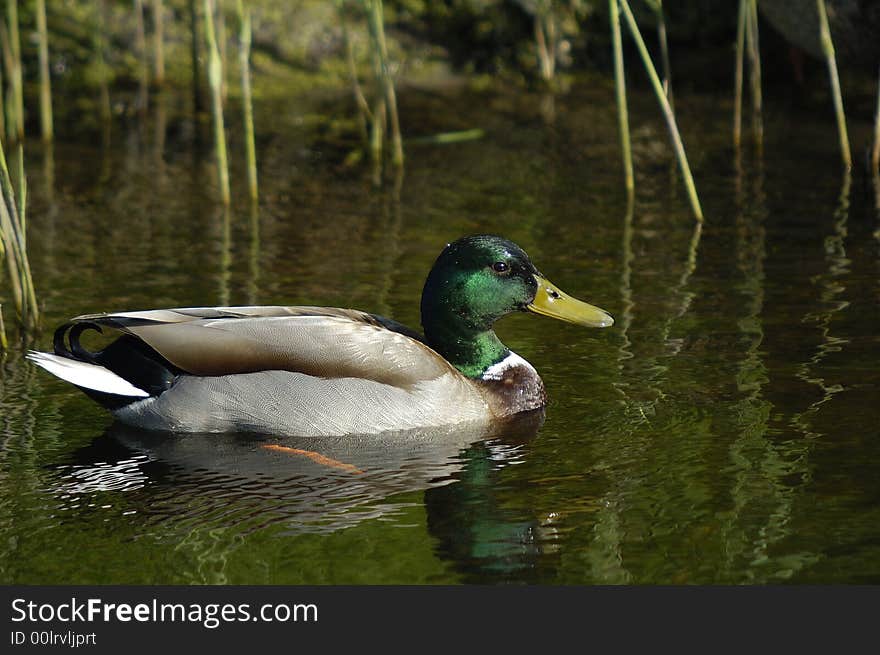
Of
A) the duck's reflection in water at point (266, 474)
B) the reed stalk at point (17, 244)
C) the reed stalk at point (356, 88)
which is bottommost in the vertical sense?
the duck's reflection in water at point (266, 474)

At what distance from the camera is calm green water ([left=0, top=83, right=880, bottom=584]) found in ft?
18.7

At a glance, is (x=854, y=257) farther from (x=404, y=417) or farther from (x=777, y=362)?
(x=404, y=417)

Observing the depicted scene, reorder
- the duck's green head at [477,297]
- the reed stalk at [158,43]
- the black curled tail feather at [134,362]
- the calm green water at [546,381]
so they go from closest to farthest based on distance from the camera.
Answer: the calm green water at [546,381] → the black curled tail feather at [134,362] → the duck's green head at [477,297] → the reed stalk at [158,43]

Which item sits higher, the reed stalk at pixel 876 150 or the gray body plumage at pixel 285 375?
the reed stalk at pixel 876 150

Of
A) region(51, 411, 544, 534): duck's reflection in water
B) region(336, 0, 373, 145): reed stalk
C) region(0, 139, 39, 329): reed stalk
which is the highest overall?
region(336, 0, 373, 145): reed stalk

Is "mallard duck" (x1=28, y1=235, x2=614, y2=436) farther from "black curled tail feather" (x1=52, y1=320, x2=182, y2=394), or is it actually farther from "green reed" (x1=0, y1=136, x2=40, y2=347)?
"green reed" (x1=0, y1=136, x2=40, y2=347)

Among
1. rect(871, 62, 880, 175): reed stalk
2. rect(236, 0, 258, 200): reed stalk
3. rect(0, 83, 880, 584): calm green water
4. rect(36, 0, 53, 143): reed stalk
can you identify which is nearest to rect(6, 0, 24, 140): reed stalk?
rect(36, 0, 53, 143): reed stalk

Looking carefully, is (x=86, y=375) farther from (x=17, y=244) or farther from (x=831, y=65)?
(x=831, y=65)

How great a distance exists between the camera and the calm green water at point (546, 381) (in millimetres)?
5695

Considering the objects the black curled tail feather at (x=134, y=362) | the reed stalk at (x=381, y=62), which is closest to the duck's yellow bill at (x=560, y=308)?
the black curled tail feather at (x=134, y=362)

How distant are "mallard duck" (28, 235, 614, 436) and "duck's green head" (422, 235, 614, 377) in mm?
228

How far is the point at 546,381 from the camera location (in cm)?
786

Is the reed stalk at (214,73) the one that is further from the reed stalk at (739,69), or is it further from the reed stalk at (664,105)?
the reed stalk at (739,69)

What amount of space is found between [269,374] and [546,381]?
62.7 inches
